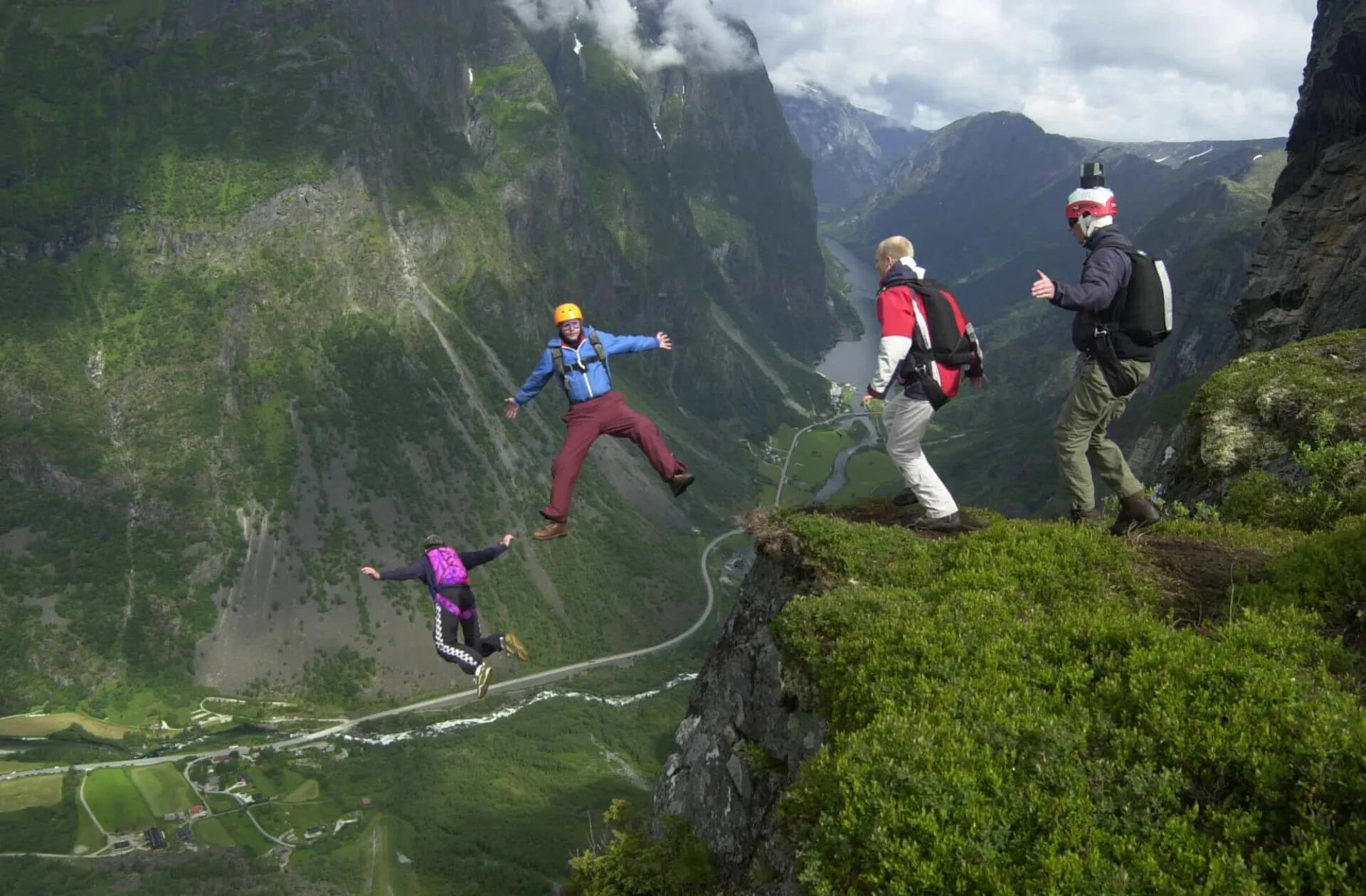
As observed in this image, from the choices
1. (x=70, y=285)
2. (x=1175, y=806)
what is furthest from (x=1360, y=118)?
(x=70, y=285)

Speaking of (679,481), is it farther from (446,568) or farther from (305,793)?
(305,793)

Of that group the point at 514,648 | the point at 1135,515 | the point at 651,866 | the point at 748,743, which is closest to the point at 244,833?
the point at 514,648

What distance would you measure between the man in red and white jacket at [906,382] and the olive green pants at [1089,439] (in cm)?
162

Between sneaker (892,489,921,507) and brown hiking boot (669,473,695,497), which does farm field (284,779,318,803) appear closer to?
brown hiking boot (669,473,695,497)

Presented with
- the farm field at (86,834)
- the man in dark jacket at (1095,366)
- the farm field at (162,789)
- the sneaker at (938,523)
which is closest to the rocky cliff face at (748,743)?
the sneaker at (938,523)

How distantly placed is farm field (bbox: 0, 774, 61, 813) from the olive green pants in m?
158

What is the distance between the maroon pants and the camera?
16.9 meters

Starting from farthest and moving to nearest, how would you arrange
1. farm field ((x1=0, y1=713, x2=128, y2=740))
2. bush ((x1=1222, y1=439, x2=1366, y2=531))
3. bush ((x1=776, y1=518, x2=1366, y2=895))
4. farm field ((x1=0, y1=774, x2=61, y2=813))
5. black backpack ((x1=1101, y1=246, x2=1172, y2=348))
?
farm field ((x1=0, y1=713, x2=128, y2=740)) → farm field ((x1=0, y1=774, x2=61, y2=813)) → bush ((x1=1222, y1=439, x2=1366, y2=531)) → black backpack ((x1=1101, y1=246, x2=1172, y2=348)) → bush ((x1=776, y1=518, x2=1366, y2=895))

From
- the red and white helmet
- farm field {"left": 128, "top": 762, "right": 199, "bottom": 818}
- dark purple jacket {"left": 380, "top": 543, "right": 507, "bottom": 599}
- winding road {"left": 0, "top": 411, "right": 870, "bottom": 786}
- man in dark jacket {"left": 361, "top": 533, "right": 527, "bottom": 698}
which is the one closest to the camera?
the red and white helmet

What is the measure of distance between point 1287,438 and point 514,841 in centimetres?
11767

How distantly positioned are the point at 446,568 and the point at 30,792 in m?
151

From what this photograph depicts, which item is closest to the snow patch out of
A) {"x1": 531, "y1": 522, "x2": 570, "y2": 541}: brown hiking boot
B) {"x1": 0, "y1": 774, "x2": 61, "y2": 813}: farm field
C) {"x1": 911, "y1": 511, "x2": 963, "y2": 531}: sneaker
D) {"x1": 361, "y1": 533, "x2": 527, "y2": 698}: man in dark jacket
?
{"x1": 0, "y1": 774, "x2": 61, "y2": 813}: farm field

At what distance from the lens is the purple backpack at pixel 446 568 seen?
18953 millimetres

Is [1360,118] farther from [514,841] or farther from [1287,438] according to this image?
[514,841]
